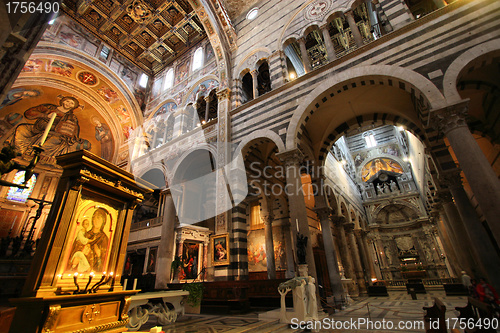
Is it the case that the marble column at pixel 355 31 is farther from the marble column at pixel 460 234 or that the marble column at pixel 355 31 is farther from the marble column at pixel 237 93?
the marble column at pixel 460 234

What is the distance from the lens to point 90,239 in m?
3.70

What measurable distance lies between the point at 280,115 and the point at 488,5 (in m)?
6.53

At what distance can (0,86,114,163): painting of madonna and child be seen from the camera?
14.2m

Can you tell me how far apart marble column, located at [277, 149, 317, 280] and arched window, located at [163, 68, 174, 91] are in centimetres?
1244

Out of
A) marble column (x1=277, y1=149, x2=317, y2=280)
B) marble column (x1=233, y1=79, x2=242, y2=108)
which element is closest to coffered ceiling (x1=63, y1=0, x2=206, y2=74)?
marble column (x1=233, y1=79, x2=242, y2=108)

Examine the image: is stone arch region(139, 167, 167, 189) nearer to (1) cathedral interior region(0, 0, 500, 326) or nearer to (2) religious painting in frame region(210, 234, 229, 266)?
(1) cathedral interior region(0, 0, 500, 326)

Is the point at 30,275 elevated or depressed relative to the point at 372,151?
depressed

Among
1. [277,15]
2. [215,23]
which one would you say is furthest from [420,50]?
[215,23]

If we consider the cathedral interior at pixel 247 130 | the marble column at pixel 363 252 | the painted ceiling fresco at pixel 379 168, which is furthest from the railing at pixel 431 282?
the painted ceiling fresco at pixel 379 168

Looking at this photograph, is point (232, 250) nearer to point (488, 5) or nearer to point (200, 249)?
point (200, 249)

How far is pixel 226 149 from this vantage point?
10.6 metres

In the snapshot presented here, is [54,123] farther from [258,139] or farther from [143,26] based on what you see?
[258,139]

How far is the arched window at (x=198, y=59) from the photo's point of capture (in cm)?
1586

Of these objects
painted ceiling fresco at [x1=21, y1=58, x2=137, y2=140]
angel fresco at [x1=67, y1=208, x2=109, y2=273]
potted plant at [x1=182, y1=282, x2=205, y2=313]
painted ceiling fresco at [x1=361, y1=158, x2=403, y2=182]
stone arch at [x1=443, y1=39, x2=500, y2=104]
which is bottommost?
potted plant at [x1=182, y1=282, x2=205, y2=313]
